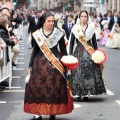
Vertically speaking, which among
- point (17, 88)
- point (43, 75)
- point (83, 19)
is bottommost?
point (17, 88)

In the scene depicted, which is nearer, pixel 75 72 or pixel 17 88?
pixel 75 72

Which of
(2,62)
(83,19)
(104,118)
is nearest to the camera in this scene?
(104,118)

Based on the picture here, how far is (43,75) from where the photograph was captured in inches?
333

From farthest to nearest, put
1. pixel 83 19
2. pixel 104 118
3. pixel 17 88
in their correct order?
pixel 17 88, pixel 83 19, pixel 104 118

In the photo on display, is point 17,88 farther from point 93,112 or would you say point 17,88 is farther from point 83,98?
point 93,112

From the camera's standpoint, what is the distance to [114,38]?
2750 centimetres

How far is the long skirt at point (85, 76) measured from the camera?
427 inches

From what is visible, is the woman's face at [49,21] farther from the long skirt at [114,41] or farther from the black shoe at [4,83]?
the long skirt at [114,41]

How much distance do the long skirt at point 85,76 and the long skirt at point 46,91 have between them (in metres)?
2.33

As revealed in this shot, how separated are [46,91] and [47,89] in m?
0.03

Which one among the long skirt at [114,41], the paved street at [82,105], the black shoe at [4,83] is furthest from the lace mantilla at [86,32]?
the long skirt at [114,41]

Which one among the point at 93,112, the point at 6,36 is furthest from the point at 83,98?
the point at 6,36

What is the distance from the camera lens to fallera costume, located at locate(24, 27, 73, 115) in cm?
841

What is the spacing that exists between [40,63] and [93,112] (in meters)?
1.64
